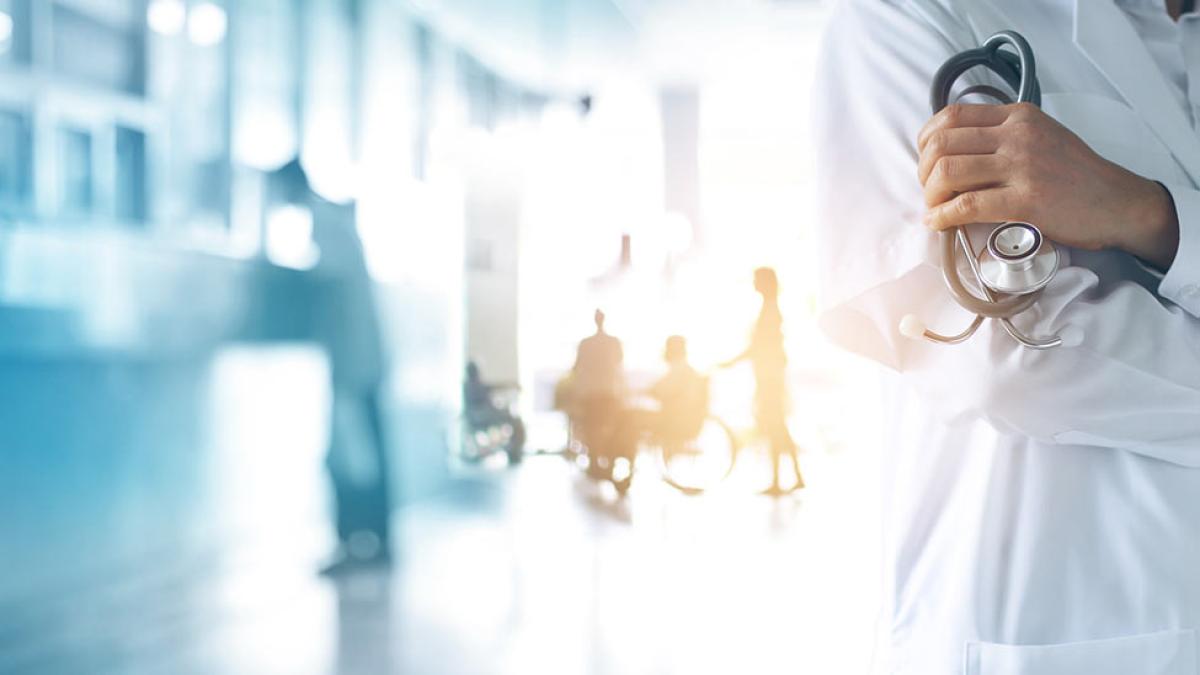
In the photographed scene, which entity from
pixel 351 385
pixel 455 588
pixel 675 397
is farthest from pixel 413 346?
pixel 675 397

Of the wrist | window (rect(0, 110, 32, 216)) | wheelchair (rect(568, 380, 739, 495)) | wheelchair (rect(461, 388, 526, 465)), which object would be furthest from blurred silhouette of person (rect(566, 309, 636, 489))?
the wrist

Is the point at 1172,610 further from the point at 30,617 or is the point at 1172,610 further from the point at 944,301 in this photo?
the point at 30,617

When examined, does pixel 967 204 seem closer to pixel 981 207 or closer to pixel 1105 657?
pixel 981 207

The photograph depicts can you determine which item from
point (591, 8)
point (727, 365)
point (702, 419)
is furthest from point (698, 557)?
point (591, 8)

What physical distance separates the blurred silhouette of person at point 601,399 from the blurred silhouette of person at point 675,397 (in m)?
0.11

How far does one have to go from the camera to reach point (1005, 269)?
0.59 m

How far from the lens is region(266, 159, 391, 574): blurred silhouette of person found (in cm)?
290

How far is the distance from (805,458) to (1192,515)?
316 centimetres

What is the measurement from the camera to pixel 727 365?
3.47 meters

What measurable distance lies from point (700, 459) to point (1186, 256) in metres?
2.77

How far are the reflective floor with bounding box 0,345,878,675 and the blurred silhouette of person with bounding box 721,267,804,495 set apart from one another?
220 millimetres

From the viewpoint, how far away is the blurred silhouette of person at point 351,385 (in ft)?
9.53

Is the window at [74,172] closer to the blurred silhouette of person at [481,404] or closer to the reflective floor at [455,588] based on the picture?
A: the reflective floor at [455,588]

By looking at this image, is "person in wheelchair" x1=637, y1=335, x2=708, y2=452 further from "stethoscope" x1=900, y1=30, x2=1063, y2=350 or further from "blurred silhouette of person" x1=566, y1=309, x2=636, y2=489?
"stethoscope" x1=900, y1=30, x2=1063, y2=350
